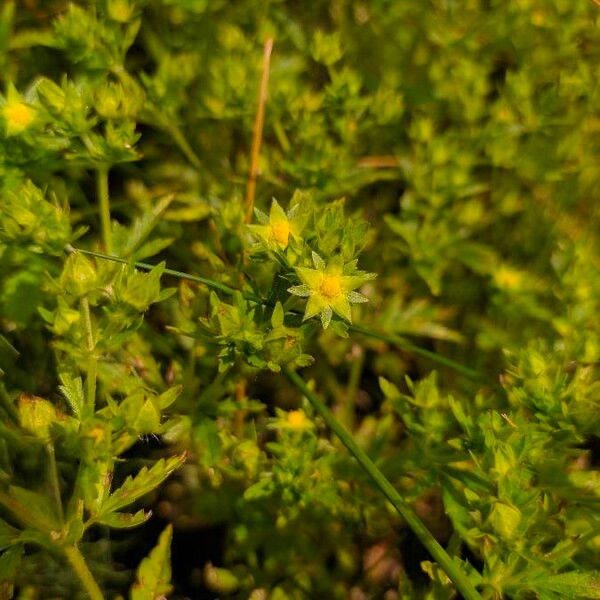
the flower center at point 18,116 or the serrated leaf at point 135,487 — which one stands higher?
the flower center at point 18,116

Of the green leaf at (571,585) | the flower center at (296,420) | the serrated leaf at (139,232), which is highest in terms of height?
the serrated leaf at (139,232)

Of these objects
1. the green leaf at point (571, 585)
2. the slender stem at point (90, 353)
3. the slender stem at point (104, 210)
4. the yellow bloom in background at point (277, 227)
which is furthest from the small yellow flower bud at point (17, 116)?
the green leaf at point (571, 585)

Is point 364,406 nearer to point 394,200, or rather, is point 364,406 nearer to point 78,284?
point 394,200

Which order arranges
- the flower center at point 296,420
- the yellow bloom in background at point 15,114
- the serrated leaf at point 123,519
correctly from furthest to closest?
1. the flower center at point 296,420
2. the yellow bloom in background at point 15,114
3. the serrated leaf at point 123,519

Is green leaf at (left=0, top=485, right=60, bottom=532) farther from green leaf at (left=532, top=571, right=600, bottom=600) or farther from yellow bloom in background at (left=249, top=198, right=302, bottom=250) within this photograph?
green leaf at (left=532, top=571, right=600, bottom=600)

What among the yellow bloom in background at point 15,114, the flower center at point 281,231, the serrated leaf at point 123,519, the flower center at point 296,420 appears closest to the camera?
the serrated leaf at point 123,519

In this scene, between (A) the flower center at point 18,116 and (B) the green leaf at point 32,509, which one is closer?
(B) the green leaf at point 32,509

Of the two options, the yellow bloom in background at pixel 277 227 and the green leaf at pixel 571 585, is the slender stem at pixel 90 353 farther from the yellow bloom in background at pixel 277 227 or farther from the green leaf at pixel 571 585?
the green leaf at pixel 571 585

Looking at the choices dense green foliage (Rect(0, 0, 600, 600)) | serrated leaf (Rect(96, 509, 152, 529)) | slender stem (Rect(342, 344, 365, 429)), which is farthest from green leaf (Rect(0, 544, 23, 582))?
slender stem (Rect(342, 344, 365, 429))
